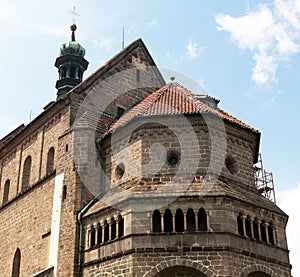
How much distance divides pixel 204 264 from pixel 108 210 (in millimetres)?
4773

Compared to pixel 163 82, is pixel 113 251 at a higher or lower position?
lower

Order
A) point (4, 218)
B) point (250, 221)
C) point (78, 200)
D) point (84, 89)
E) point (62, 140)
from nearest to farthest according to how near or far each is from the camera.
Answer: point (250, 221) → point (78, 200) → point (62, 140) → point (84, 89) → point (4, 218)

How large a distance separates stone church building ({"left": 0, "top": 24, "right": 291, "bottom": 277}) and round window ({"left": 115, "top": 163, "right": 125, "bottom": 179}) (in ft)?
0.34

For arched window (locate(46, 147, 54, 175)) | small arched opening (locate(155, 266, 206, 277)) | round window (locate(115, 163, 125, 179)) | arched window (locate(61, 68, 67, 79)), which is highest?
arched window (locate(61, 68, 67, 79))

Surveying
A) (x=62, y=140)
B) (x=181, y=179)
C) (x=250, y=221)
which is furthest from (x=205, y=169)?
(x=62, y=140)

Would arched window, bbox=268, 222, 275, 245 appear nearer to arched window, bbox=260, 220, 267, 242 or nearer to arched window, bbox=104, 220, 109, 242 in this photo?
arched window, bbox=260, 220, 267, 242

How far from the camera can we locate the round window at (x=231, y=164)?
78.3ft

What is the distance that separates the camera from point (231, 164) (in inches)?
949

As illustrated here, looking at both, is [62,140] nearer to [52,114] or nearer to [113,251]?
[52,114]

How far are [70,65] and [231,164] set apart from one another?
17.7 m

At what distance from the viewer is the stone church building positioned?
66.5 ft

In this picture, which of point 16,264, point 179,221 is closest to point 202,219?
point 179,221

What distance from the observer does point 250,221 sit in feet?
70.6

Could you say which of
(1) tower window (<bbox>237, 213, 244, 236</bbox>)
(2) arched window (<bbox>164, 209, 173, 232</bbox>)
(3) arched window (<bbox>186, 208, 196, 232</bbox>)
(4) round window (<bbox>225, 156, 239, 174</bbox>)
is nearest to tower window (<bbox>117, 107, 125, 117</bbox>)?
(4) round window (<bbox>225, 156, 239, 174</bbox>)
